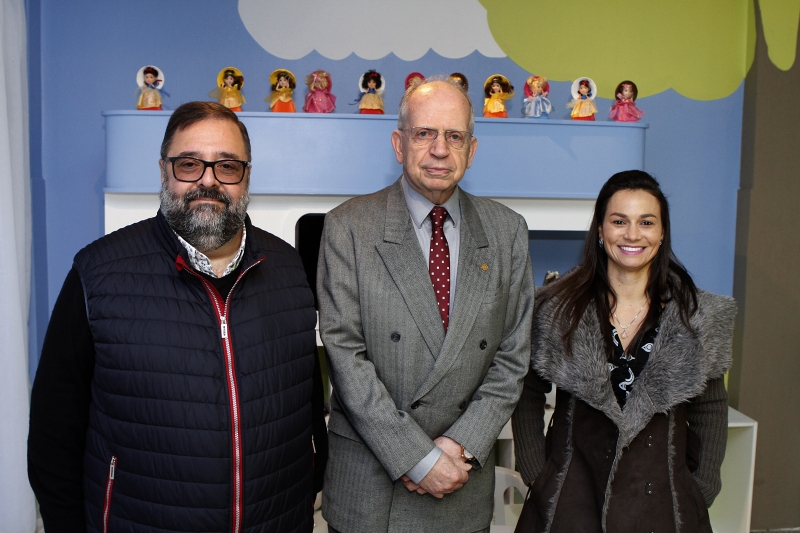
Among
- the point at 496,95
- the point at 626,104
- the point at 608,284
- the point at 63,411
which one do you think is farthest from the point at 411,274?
the point at 626,104

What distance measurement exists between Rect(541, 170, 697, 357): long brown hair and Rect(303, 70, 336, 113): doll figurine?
56.5 inches

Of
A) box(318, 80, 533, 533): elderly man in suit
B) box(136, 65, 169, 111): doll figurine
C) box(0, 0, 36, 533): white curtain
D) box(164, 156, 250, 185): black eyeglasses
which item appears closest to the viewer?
box(164, 156, 250, 185): black eyeglasses

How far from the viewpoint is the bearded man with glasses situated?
4.78 ft

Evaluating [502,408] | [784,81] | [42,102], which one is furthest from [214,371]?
[784,81]

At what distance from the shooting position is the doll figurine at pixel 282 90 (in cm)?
292

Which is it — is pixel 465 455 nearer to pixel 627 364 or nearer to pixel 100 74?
pixel 627 364

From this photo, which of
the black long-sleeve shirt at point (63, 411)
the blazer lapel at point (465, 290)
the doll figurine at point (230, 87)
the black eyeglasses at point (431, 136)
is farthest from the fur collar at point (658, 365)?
the doll figurine at point (230, 87)

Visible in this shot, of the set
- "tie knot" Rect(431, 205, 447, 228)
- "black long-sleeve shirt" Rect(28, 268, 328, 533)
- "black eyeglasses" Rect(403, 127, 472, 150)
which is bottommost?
"black long-sleeve shirt" Rect(28, 268, 328, 533)

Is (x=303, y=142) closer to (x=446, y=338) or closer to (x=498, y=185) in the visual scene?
(x=498, y=185)

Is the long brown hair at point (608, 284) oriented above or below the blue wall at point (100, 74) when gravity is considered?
below

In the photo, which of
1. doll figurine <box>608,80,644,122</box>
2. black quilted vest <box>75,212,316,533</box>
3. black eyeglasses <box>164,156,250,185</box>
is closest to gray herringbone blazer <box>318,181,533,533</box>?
black quilted vest <box>75,212,316,533</box>

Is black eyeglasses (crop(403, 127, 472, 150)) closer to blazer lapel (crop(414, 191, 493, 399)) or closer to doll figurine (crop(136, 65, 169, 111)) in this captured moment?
blazer lapel (crop(414, 191, 493, 399))

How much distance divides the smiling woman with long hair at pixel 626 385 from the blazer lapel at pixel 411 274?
0.36 meters

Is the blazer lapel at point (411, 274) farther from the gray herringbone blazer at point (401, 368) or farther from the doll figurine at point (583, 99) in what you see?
the doll figurine at point (583, 99)
